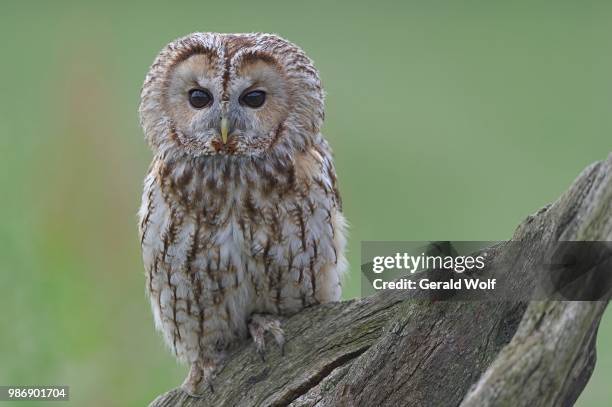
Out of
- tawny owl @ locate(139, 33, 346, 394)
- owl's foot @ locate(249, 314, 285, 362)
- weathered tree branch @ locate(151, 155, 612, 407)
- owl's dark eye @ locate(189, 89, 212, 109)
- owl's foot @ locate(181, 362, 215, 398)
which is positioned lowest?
weathered tree branch @ locate(151, 155, 612, 407)

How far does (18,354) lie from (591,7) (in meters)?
4.15

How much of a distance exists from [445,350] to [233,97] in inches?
33.7

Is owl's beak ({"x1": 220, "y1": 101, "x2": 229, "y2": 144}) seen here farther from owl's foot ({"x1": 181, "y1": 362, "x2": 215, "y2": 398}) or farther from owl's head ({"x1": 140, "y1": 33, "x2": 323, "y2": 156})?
owl's foot ({"x1": 181, "y1": 362, "x2": 215, "y2": 398})

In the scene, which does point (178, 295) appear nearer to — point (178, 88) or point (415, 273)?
point (178, 88)

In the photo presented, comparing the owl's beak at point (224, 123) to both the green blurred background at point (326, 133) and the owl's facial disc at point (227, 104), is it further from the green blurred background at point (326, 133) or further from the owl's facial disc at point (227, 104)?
the green blurred background at point (326, 133)

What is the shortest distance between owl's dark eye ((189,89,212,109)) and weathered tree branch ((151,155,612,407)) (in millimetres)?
589

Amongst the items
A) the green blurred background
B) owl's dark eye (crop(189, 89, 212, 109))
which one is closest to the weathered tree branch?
owl's dark eye (crop(189, 89, 212, 109))

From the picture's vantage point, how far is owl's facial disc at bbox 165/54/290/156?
92.0 inches

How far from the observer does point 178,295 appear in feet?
8.05

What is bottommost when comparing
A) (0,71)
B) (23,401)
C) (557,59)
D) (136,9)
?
(23,401)

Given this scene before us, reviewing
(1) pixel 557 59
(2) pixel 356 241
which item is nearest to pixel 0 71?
(2) pixel 356 241

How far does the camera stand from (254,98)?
7.84 ft

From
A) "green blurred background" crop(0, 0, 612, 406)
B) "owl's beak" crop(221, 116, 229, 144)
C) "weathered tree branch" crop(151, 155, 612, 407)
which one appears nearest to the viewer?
"weathered tree branch" crop(151, 155, 612, 407)

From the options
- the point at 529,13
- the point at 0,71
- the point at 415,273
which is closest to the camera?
the point at 415,273
